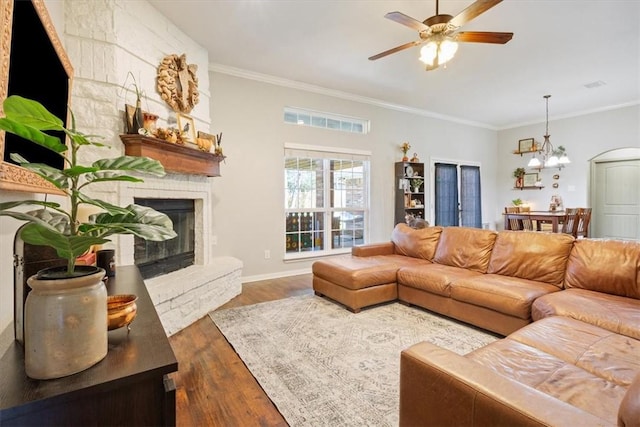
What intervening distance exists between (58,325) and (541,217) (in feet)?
20.3

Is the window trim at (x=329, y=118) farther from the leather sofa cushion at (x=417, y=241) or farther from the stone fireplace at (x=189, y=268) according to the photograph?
the leather sofa cushion at (x=417, y=241)

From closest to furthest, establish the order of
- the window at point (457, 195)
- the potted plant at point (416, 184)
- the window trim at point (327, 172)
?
1. the window trim at point (327, 172)
2. the potted plant at point (416, 184)
3. the window at point (457, 195)

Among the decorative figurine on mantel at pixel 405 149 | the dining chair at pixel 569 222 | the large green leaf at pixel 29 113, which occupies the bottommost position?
the dining chair at pixel 569 222

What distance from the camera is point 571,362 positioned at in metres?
1.48

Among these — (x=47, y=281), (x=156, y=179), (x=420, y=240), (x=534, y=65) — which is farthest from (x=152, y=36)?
(x=534, y=65)

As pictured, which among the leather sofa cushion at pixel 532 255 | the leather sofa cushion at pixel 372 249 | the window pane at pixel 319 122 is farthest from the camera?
the window pane at pixel 319 122

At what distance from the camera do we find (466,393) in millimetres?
1094

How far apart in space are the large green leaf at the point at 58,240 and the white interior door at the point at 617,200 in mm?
8495

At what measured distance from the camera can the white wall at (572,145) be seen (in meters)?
5.89

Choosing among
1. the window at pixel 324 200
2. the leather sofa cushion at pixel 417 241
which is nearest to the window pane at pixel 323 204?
the window at pixel 324 200

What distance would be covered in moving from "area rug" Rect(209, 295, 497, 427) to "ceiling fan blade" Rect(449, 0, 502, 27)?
2.52m

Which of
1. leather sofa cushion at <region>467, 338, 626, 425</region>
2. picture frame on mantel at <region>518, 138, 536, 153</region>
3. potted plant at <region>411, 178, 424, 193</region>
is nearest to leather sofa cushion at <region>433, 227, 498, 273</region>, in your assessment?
leather sofa cushion at <region>467, 338, 626, 425</region>

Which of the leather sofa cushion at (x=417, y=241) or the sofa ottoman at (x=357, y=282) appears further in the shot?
the leather sofa cushion at (x=417, y=241)

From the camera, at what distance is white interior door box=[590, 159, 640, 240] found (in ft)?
19.9
